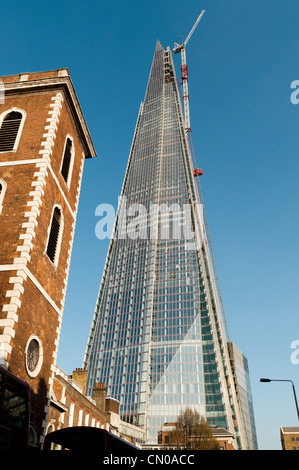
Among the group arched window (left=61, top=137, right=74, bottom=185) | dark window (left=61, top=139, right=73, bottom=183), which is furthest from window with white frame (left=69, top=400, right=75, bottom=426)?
dark window (left=61, top=139, right=73, bottom=183)

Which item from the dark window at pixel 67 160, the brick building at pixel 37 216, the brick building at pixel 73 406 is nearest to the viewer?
the brick building at pixel 37 216

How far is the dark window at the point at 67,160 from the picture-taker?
82.1 ft

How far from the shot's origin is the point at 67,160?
2592 cm

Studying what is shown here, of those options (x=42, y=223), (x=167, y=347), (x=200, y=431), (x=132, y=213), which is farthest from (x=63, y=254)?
(x=132, y=213)

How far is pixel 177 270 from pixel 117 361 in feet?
132

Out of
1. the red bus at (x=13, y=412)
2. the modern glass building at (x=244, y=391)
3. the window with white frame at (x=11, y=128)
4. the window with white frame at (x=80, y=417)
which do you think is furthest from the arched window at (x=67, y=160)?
the modern glass building at (x=244, y=391)

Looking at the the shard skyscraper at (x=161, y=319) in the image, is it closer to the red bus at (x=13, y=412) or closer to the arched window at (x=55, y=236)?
the arched window at (x=55, y=236)

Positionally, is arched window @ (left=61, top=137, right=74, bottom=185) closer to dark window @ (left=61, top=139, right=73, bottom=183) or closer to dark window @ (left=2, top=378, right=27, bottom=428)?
dark window @ (left=61, top=139, right=73, bottom=183)

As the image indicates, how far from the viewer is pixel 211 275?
157250 mm

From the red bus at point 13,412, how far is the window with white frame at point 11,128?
1463 cm

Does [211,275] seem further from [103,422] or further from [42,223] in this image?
[42,223]

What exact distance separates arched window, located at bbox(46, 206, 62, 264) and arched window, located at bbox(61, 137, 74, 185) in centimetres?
297

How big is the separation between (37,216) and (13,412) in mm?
10553
